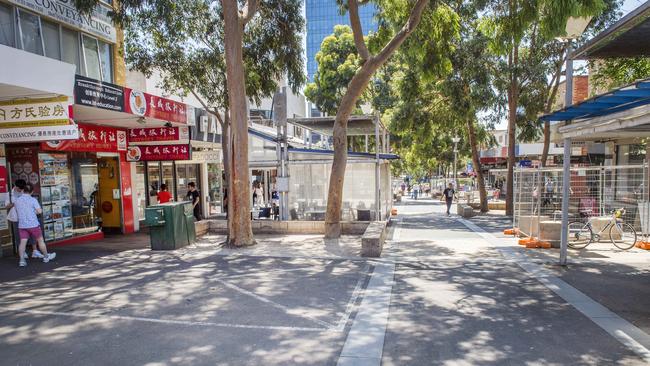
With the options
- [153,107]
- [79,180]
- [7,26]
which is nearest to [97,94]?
[153,107]

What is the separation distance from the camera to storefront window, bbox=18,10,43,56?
10.8 m

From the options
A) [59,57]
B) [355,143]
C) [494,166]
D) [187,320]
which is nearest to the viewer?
[187,320]

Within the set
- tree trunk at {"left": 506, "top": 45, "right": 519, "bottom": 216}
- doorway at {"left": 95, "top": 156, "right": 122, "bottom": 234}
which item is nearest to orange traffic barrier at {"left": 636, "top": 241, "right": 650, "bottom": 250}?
tree trunk at {"left": 506, "top": 45, "right": 519, "bottom": 216}

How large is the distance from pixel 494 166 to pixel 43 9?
45233 mm

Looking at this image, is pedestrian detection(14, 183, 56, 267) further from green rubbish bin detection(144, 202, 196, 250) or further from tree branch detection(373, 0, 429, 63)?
tree branch detection(373, 0, 429, 63)

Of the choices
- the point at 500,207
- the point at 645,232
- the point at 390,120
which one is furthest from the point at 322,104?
the point at 645,232

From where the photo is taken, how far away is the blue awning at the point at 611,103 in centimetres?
551

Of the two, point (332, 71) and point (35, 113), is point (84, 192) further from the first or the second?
point (332, 71)

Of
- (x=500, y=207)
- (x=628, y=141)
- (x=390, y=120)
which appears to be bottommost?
(x=500, y=207)

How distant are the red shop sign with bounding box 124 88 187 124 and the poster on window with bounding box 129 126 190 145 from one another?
0.73 metres

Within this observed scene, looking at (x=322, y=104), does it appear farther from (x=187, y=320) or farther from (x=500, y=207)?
(x=187, y=320)

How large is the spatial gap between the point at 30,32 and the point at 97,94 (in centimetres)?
307

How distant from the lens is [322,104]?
94.5 ft

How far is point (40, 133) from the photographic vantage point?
8.72 metres
